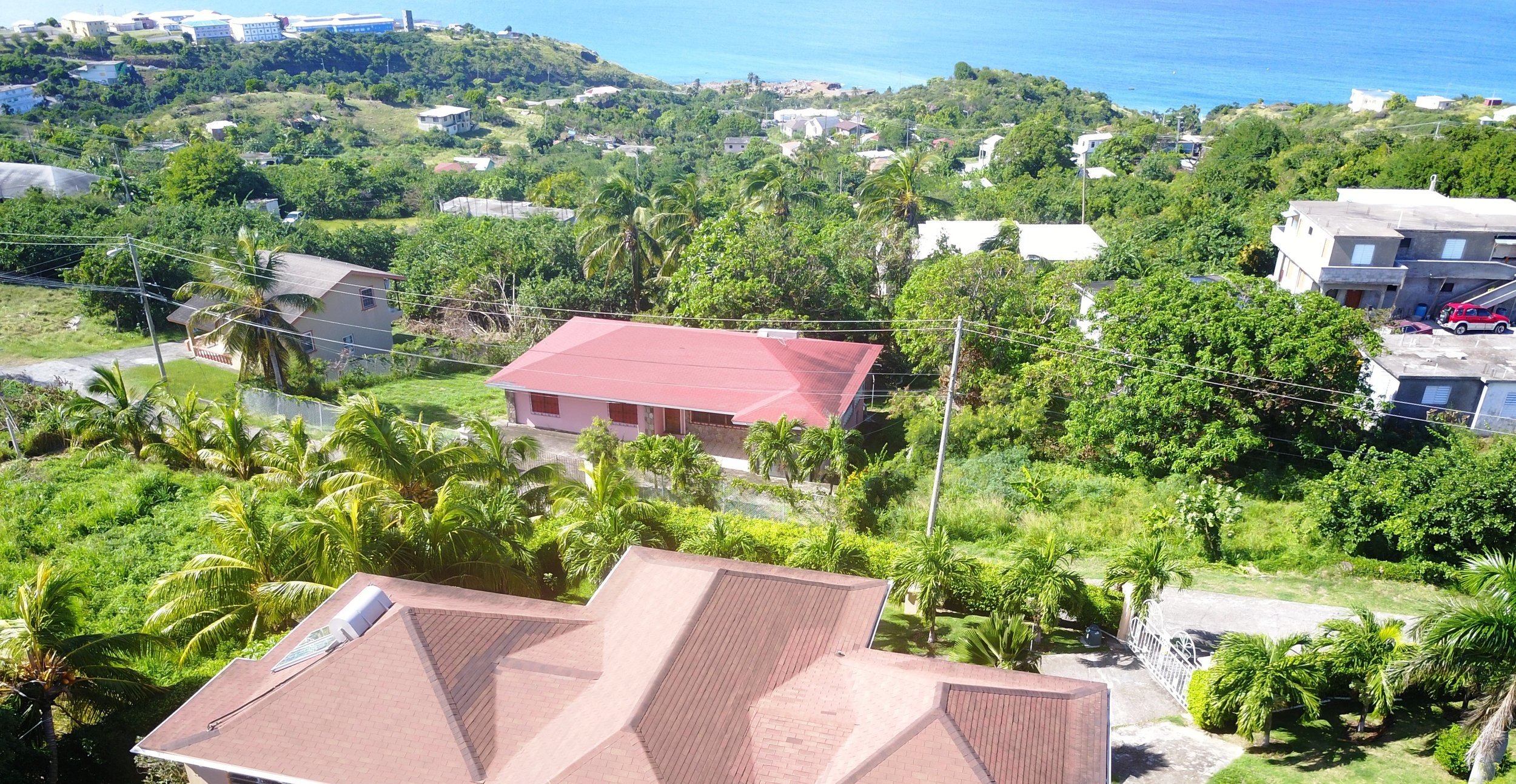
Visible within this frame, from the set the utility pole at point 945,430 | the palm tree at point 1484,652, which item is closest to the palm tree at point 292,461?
the utility pole at point 945,430

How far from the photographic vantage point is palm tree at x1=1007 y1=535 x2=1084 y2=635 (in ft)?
61.9

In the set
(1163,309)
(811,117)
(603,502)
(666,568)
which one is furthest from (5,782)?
(811,117)

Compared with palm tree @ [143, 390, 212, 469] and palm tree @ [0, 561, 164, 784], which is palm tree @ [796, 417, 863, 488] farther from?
palm tree @ [143, 390, 212, 469]

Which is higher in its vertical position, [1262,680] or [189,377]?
[1262,680]

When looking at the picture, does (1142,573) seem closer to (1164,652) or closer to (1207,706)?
(1164,652)

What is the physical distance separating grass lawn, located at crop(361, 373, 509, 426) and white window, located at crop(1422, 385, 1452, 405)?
30.5 metres

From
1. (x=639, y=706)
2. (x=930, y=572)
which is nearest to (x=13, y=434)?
(x=639, y=706)

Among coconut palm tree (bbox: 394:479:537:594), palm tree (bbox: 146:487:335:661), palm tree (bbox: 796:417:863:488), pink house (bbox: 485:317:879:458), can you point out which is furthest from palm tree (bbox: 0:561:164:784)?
pink house (bbox: 485:317:879:458)

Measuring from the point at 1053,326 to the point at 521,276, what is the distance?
26.0m

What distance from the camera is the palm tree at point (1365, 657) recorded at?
51.4 feet

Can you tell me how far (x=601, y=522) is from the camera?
21.0 metres

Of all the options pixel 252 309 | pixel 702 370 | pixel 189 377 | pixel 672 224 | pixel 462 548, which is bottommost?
pixel 189 377

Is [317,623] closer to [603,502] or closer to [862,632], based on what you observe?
[603,502]

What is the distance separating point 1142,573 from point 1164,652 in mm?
1555
